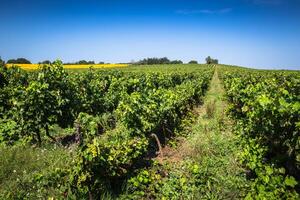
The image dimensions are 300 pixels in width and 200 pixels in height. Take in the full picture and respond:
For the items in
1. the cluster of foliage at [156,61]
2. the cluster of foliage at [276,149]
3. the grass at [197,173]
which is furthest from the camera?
the cluster of foliage at [156,61]

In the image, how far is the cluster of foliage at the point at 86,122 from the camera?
4.35 metres

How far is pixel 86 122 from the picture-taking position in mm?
4594

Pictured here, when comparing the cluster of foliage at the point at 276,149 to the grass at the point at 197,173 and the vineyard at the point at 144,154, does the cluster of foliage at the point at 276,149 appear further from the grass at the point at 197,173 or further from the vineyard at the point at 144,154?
the grass at the point at 197,173

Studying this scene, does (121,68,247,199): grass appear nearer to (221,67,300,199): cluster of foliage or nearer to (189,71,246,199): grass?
(189,71,246,199): grass

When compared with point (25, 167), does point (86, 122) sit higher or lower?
higher

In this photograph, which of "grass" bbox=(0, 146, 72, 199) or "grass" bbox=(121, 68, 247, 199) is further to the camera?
"grass" bbox=(121, 68, 247, 199)

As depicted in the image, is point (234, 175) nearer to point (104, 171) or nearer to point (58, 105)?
point (104, 171)

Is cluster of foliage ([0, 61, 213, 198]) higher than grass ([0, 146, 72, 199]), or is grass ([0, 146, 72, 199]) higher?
cluster of foliage ([0, 61, 213, 198])

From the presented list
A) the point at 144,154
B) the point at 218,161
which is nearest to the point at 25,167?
the point at 144,154

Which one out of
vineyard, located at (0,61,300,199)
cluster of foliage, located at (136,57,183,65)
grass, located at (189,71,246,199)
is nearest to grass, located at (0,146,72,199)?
vineyard, located at (0,61,300,199)

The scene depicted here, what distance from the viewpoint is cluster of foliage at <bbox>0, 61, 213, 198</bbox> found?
171 inches

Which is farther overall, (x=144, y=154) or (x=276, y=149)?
(x=144, y=154)

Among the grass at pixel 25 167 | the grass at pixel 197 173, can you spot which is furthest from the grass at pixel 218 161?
the grass at pixel 25 167

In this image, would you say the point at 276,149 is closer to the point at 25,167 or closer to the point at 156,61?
the point at 25,167
